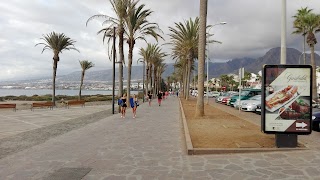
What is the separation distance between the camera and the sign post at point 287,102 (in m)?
8.45

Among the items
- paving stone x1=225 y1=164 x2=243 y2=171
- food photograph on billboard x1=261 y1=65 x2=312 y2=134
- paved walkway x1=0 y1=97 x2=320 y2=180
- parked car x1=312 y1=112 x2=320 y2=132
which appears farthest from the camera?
parked car x1=312 y1=112 x2=320 y2=132

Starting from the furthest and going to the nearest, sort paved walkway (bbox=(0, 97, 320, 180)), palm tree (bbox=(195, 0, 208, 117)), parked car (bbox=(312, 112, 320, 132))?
palm tree (bbox=(195, 0, 208, 117)) < parked car (bbox=(312, 112, 320, 132)) < paved walkway (bbox=(0, 97, 320, 180))

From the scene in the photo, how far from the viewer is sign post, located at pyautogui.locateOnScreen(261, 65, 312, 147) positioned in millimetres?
8453

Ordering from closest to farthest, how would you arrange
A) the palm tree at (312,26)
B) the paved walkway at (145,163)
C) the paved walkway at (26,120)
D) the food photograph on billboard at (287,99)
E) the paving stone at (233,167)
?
the paved walkway at (145,163) → the paving stone at (233,167) → the food photograph on billboard at (287,99) → the paved walkway at (26,120) → the palm tree at (312,26)

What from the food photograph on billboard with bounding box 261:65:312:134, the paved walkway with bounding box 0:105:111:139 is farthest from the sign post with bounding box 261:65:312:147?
the paved walkway with bounding box 0:105:111:139

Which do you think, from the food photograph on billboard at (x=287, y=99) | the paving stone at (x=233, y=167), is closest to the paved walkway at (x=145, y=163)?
the paving stone at (x=233, y=167)

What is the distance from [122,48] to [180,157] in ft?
79.7

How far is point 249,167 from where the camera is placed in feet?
21.8

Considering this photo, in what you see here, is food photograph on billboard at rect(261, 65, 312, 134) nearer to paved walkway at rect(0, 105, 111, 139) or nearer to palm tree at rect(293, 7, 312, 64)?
paved walkway at rect(0, 105, 111, 139)

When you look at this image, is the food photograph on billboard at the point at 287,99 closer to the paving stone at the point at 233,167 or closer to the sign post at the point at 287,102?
the sign post at the point at 287,102

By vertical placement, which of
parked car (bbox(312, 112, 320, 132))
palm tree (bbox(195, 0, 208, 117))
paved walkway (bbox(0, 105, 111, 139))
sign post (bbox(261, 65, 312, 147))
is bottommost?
paved walkway (bbox(0, 105, 111, 139))

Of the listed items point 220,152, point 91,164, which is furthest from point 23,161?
point 220,152

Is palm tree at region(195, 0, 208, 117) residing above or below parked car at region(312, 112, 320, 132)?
above

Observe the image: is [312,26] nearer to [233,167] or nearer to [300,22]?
[300,22]
